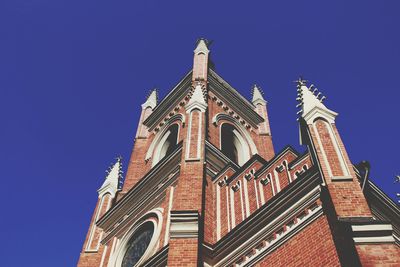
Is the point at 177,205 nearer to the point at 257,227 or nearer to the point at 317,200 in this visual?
the point at 257,227

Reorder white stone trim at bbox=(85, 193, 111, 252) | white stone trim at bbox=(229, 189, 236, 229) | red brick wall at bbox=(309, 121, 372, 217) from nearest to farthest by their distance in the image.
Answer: red brick wall at bbox=(309, 121, 372, 217) → white stone trim at bbox=(229, 189, 236, 229) → white stone trim at bbox=(85, 193, 111, 252)

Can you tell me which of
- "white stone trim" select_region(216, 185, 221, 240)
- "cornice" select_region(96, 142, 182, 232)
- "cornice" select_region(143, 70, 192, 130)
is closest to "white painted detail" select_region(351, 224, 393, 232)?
"white stone trim" select_region(216, 185, 221, 240)

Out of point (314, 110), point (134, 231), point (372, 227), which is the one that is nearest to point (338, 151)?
point (314, 110)

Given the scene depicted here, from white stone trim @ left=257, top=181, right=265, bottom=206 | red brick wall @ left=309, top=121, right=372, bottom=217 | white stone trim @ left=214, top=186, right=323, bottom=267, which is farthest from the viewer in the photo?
white stone trim @ left=257, top=181, right=265, bottom=206

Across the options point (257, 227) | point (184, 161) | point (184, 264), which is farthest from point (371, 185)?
point (184, 161)

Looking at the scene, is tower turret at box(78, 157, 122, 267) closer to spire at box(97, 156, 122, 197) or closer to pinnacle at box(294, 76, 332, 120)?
spire at box(97, 156, 122, 197)

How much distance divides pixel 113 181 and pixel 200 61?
293 inches

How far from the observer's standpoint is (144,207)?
13930mm

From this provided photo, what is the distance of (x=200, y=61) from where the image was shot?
837 inches

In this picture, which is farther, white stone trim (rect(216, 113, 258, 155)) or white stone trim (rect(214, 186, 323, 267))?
white stone trim (rect(216, 113, 258, 155))

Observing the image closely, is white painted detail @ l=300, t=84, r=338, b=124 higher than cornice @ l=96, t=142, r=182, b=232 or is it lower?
lower

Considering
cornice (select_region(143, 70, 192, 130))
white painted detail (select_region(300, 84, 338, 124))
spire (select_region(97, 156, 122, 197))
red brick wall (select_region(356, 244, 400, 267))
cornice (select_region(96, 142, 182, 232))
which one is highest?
cornice (select_region(143, 70, 192, 130))

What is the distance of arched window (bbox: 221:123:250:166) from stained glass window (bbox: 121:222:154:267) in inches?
222

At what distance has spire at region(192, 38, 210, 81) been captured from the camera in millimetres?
19938
